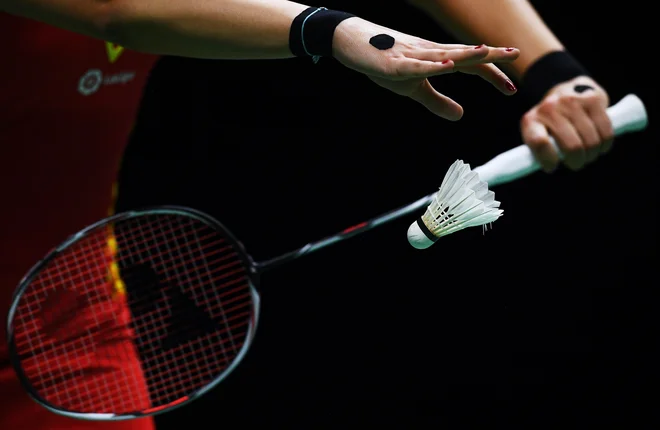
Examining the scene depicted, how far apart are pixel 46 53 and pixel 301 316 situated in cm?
85

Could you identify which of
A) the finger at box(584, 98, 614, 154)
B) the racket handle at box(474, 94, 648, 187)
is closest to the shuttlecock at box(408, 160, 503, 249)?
the racket handle at box(474, 94, 648, 187)

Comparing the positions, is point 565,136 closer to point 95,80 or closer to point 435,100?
point 435,100

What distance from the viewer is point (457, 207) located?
975 millimetres

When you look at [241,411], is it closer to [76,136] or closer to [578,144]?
[76,136]

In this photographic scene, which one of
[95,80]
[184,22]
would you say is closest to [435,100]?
[184,22]

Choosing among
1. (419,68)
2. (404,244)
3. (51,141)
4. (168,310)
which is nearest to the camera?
(419,68)

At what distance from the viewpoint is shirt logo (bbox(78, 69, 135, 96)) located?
121 centimetres

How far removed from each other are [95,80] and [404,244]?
73 cm

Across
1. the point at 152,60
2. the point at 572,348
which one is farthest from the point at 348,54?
the point at 572,348

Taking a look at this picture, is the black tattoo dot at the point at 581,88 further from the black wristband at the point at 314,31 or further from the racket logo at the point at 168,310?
the racket logo at the point at 168,310

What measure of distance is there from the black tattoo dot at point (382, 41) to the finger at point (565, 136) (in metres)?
0.19

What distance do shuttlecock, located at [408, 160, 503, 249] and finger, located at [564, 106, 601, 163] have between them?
119 millimetres

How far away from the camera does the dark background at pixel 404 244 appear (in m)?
1.51

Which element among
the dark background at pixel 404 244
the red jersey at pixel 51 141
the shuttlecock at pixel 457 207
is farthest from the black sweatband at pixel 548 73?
the red jersey at pixel 51 141
